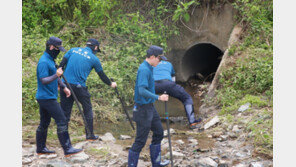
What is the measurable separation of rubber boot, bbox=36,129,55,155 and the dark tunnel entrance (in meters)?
8.64

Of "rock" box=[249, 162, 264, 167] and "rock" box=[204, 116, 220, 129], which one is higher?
"rock" box=[204, 116, 220, 129]

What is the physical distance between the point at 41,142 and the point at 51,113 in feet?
2.41

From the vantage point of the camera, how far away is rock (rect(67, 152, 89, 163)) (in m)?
5.53

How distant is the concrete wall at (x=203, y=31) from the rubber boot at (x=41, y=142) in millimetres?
8458

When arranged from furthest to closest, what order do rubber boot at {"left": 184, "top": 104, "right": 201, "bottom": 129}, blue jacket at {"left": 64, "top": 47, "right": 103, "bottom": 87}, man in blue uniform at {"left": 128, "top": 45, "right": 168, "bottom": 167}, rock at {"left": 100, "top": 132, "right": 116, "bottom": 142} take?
rubber boot at {"left": 184, "top": 104, "right": 201, "bottom": 129} < rock at {"left": 100, "top": 132, "right": 116, "bottom": 142} < blue jacket at {"left": 64, "top": 47, "right": 103, "bottom": 87} < man in blue uniform at {"left": 128, "top": 45, "right": 168, "bottom": 167}

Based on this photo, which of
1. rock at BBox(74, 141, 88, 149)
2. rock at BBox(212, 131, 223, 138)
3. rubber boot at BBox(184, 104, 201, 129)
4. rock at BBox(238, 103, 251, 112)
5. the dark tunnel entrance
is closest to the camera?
rock at BBox(74, 141, 88, 149)

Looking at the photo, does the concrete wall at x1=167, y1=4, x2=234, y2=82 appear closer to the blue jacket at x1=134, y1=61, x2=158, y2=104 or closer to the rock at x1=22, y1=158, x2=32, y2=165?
the blue jacket at x1=134, y1=61, x2=158, y2=104

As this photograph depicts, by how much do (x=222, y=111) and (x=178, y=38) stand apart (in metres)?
5.65

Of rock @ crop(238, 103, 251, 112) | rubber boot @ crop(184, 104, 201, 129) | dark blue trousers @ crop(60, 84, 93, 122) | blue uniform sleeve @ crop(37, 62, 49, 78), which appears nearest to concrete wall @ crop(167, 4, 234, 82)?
rock @ crop(238, 103, 251, 112)

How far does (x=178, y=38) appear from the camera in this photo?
1313 cm

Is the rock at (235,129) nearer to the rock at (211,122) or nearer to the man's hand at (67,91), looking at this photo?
the rock at (211,122)

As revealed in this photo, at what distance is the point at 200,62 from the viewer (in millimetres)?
15695

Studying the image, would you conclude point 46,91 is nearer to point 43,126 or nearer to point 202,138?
point 43,126

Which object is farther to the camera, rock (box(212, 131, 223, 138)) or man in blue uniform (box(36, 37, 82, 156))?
rock (box(212, 131, 223, 138))
